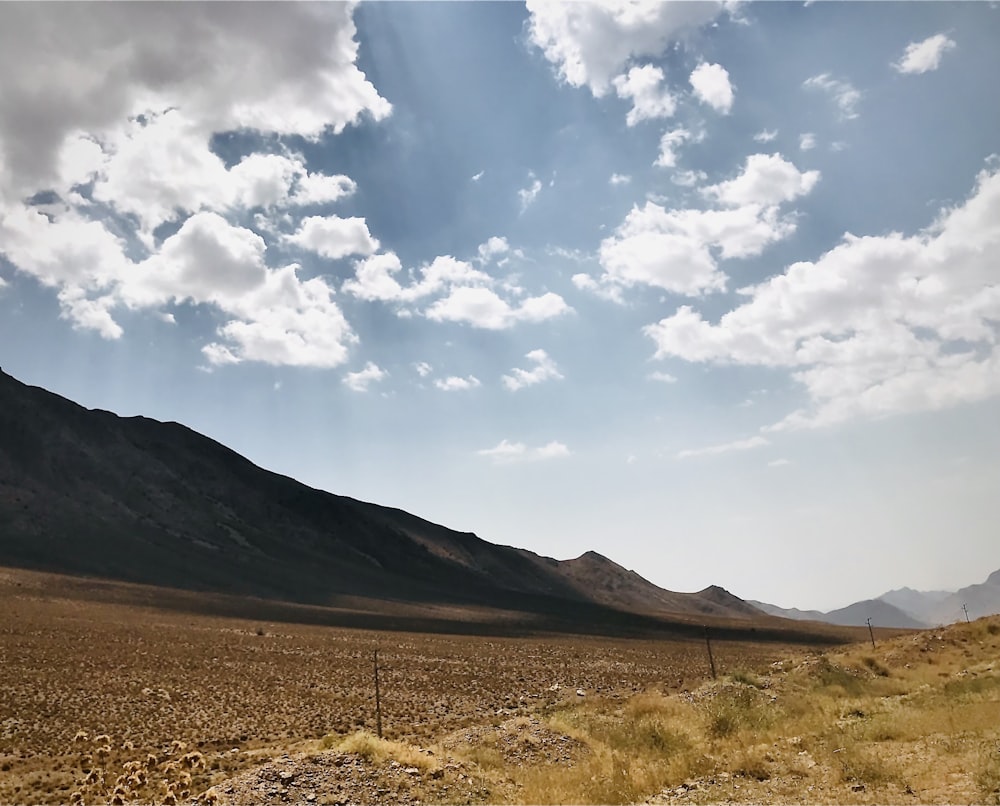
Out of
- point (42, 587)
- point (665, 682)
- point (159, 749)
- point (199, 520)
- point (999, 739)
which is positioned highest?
point (199, 520)

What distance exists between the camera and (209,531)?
377 feet

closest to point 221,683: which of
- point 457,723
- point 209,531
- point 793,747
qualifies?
point 457,723

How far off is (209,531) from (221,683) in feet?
283

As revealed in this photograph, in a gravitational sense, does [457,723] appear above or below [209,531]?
below

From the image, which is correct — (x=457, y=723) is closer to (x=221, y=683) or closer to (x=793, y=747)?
(x=221, y=683)

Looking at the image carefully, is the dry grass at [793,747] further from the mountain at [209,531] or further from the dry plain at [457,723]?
the mountain at [209,531]

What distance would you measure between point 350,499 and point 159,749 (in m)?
145

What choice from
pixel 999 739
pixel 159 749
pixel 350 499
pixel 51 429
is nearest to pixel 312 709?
pixel 159 749

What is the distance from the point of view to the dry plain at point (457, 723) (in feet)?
48.8

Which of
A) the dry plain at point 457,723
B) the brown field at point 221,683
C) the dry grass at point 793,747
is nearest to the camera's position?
the dry grass at point 793,747

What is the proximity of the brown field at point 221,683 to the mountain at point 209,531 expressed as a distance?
78.5 ft

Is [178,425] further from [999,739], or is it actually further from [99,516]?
[999,739]

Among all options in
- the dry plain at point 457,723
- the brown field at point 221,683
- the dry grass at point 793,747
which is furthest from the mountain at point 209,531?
the dry grass at point 793,747

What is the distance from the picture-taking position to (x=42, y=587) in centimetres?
6612
